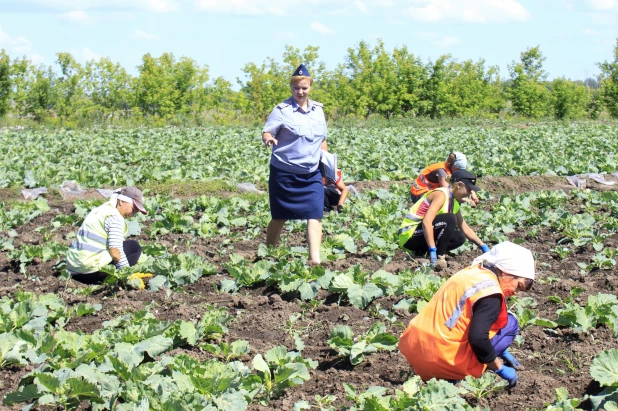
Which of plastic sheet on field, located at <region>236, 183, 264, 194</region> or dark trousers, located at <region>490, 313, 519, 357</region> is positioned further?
plastic sheet on field, located at <region>236, 183, 264, 194</region>

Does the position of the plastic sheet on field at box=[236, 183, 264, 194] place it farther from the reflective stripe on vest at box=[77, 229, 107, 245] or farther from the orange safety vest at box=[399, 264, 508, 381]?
the orange safety vest at box=[399, 264, 508, 381]

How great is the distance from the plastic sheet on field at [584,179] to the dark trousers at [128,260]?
10341mm

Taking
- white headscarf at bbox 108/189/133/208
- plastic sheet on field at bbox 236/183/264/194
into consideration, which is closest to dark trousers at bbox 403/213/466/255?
white headscarf at bbox 108/189/133/208

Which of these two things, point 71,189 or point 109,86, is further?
point 109,86

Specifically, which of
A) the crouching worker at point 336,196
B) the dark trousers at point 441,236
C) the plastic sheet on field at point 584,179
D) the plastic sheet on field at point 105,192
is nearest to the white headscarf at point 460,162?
the dark trousers at point 441,236

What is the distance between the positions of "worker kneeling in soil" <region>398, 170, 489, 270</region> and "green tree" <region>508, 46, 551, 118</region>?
40978mm

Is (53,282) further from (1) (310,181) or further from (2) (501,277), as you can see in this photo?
(2) (501,277)

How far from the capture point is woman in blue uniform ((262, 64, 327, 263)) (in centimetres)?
719

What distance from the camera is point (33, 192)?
1272cm

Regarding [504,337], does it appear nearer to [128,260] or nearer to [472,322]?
[472,322]

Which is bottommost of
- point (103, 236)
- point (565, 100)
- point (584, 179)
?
point (103, 236)

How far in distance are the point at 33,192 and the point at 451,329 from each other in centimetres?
1023

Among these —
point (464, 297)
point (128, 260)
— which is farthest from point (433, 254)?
point (464, 297)

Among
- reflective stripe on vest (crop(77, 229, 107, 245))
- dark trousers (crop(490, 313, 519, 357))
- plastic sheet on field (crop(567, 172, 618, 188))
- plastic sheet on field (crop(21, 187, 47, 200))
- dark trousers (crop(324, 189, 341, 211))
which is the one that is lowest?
plastic sheet on field (crop(21, 187, 47, 200))
